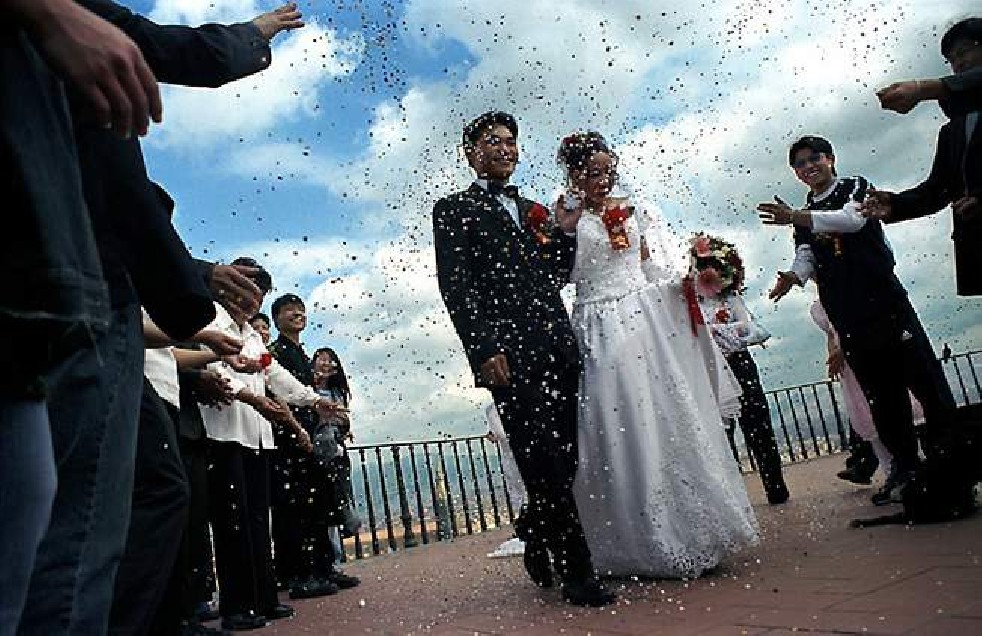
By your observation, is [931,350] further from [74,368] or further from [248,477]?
[74,368]

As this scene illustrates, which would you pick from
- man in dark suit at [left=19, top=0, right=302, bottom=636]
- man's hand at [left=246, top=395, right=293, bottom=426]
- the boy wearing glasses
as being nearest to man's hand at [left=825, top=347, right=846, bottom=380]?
the boy wearing glasses

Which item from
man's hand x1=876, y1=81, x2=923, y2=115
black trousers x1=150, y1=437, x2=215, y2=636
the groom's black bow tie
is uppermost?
the groom's black bow tie

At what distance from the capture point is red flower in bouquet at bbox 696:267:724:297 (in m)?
3.66

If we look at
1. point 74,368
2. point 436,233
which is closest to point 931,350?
point 436,233

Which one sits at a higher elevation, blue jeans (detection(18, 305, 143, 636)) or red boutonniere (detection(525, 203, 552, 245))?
red boutonniere (detection(525, 203, 552, 245))

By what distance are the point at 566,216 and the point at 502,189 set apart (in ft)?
1.17

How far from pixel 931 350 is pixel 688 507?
2007 mm

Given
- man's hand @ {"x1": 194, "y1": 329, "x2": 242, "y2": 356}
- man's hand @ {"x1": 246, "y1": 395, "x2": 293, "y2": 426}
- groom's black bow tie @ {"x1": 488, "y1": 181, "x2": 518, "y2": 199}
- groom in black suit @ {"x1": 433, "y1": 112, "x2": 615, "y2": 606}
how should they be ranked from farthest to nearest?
man's hand @ {"x1": 246, "y1": 395, "x2": 293, "y2": 426}, groom's black bow tie @ {"x1": 488, "y1": 181, "x2": 518, "y2": 199}, groom in black suit @ {"x1": 433, "y1": 112, "x2": 615, "y2": 606}, man's hand @ {"x1": 194, "y1": 329, "x2": 242, "y2": 356}

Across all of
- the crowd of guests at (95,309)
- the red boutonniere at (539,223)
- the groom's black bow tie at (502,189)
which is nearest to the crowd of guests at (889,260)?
the red boutonniere at (539,223)

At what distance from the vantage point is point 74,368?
1072 millimetres

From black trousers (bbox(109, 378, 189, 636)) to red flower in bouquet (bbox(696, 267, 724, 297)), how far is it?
8.32 ft

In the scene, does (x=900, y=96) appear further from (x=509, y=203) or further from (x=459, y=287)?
(x=459, y=287)

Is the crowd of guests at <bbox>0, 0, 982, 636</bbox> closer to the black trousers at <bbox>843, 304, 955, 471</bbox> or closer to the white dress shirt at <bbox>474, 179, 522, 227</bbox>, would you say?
the black trousers at <bbox>843, 304, 955, 471</bbox>

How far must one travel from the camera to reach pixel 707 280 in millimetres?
3684
